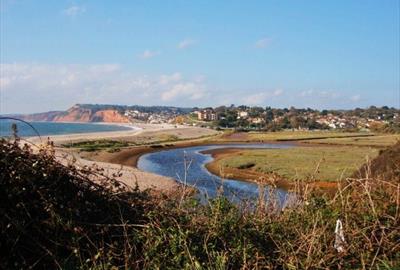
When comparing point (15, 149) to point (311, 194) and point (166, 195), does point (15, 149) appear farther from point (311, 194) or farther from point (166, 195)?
point (311, 194)

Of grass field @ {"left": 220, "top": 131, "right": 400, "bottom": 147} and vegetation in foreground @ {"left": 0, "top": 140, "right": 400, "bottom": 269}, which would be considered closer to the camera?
vegetation in foreground @ {"left": 0, "top": 140, "right": 400, "bottom": 269}

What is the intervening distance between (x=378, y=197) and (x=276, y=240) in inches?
81.9

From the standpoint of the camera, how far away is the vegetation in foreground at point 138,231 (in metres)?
4.98

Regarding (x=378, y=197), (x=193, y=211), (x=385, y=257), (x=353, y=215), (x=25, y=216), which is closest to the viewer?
(x=25, y=216)

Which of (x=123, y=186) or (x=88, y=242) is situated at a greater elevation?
(x=123, y=186)

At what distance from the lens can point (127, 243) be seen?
17.3ft

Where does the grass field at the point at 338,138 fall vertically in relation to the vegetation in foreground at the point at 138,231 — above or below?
below

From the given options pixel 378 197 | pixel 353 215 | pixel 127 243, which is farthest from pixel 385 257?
pixel 127 243

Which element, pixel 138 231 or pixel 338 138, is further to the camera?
pixel 338 138

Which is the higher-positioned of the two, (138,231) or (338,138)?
(138,231)

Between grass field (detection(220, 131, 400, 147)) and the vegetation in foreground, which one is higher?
the vegetation in foreground

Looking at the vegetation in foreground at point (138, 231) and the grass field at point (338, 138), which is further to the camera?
the grass field at point (338, 138)

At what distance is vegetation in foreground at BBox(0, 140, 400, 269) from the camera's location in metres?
4.98

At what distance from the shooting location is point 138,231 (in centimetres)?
534
